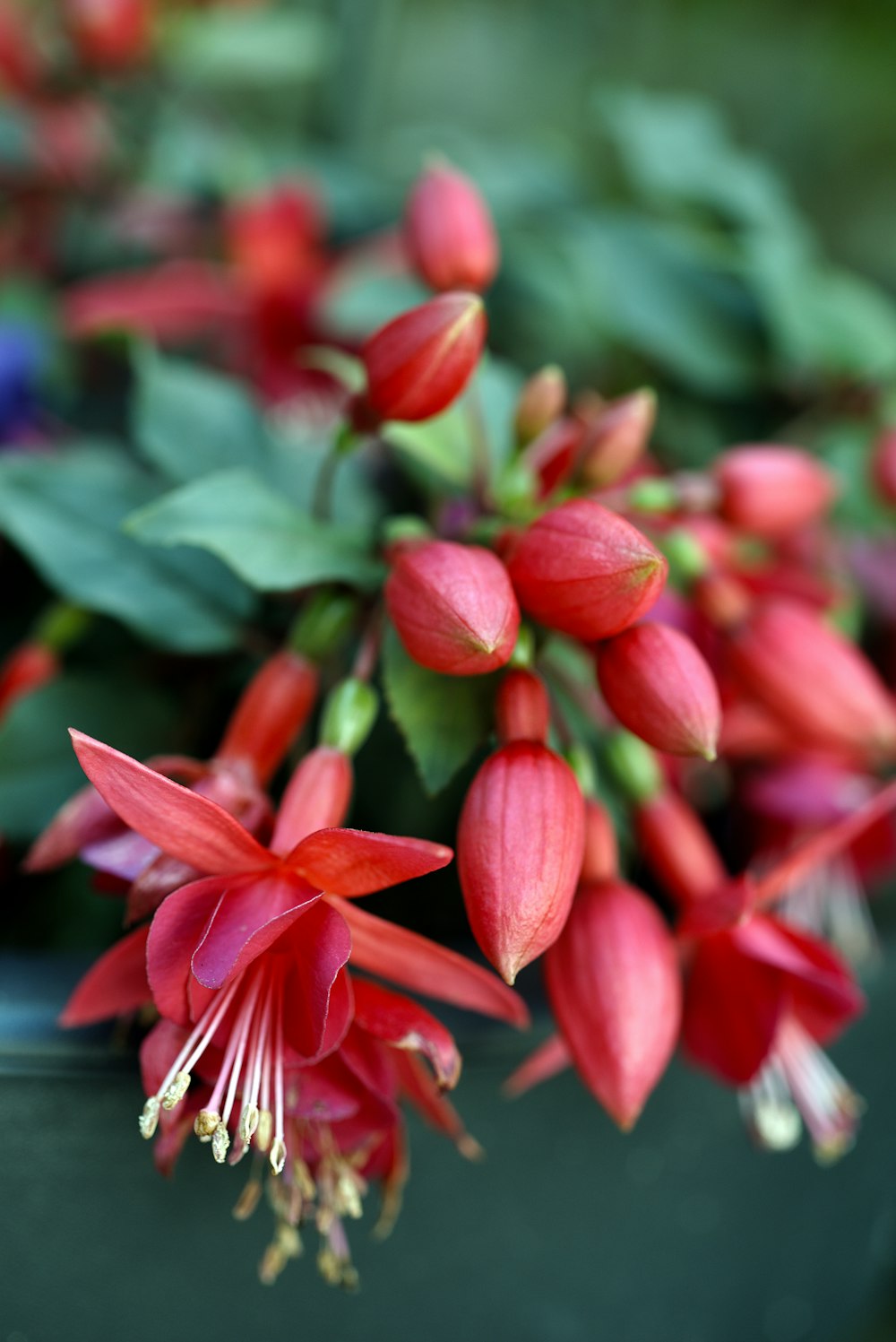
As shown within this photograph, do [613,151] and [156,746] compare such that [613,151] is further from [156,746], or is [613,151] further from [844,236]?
[844,236]

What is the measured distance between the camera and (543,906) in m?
0.30

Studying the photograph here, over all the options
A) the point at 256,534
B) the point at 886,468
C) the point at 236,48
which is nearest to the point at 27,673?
the point at 256,534

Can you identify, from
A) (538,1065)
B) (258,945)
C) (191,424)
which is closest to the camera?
(258,945)

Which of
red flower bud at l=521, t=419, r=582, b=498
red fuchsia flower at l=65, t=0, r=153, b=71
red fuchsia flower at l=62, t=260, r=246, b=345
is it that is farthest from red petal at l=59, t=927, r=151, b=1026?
red fuchsia flower at l=65, t=0, r=153, b=71

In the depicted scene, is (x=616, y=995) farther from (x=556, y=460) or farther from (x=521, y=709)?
(x=556, y=460)

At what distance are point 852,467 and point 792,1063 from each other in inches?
13.0

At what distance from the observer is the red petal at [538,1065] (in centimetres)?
39

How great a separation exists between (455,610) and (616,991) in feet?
0.40

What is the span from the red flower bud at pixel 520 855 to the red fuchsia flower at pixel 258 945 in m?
0.02

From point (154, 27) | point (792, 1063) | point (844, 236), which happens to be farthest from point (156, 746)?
point (844, 236)

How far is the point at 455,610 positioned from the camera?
1.04ft

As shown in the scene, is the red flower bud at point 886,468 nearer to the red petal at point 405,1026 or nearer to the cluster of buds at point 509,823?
the cluster of buds at point 509,823

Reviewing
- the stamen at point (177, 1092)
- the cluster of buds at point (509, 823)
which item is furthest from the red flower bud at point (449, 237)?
the stamen at point (177, 1092)

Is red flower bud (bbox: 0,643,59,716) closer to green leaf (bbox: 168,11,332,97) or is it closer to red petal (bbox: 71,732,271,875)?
red petal (bbox: 71,732,271,875)
